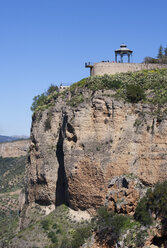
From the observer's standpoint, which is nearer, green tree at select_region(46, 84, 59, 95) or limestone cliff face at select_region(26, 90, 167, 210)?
limestone cliff face at select_region(26, 90, 167, 210)

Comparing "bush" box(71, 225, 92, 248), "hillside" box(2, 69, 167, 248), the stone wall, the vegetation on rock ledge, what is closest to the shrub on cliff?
"hillside" box(2, 69, 167, 248)

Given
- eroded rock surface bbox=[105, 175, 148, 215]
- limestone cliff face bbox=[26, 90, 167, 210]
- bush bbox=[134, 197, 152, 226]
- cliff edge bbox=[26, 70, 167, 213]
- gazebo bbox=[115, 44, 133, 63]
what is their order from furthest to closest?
gazebo bbox=[115, 44, 133, 63], cliff edge bbox=[26, 70, 167, 213], limestone cliff face bbox=[26, 90, 167, 210], eroded rock surface bbox=[105, 175, 148, 215], bush bbox=[134, 197, 152, 226]

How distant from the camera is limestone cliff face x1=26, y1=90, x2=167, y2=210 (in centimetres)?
4188

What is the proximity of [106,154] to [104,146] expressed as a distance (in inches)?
30.7

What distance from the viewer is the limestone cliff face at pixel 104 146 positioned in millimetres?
41875

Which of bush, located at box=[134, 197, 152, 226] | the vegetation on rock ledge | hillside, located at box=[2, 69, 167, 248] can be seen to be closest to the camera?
bush, located at box=[134, 197, 152, 226]

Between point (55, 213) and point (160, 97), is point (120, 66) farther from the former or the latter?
point (55, 213)

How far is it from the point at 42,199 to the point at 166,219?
56.0 feet

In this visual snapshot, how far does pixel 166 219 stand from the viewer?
36.3 metres

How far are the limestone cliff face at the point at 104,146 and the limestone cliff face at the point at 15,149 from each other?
87445 millimetres

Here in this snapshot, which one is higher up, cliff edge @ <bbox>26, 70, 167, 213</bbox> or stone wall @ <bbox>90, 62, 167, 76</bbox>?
stone wall @ <bbox>90, 62, 167, 76</bbox>

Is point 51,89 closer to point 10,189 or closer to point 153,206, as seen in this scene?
point 153,206

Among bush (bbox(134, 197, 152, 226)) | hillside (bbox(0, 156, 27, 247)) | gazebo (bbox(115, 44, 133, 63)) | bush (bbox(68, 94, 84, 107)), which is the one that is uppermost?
gazebo (bbox(115, 44, 133, 63))

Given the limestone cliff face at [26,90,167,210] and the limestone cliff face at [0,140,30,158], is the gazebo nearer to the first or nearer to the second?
the limestone cliff face at [26,90,167,210]
